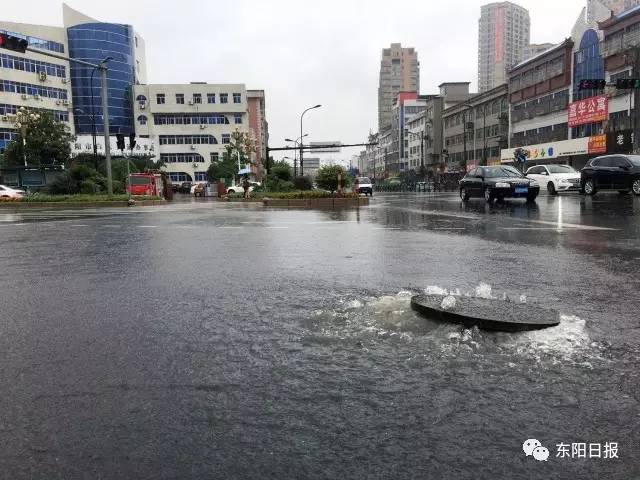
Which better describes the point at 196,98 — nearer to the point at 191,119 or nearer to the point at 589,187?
the point at 191,119

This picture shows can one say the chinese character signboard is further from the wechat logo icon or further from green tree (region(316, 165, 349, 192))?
the wechat logo icon

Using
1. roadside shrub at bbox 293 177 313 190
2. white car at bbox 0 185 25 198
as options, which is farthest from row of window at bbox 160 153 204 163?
roadside shrub at bbox 293 177 313 190

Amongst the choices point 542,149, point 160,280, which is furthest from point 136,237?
point 542,149

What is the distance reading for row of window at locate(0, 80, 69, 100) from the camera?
2562 inches

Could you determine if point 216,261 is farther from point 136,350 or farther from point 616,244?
point 616,244

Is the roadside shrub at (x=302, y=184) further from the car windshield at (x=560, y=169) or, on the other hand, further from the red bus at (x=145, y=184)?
the car windshield at (x=560, y=169)

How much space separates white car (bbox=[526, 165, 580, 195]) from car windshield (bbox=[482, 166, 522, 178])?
612 centimetres

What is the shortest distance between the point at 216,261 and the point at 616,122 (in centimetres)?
4492

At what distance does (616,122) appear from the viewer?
4262cm

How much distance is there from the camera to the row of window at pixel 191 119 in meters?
84.0

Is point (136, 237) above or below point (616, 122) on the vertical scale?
below

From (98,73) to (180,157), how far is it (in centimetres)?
1668

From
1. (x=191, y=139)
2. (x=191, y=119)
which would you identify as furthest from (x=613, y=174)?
(x=191, y=119)

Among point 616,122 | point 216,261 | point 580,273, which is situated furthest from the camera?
point 616,122
